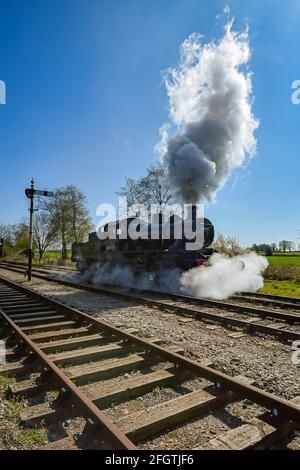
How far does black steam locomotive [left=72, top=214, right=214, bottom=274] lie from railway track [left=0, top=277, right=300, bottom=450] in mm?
6064

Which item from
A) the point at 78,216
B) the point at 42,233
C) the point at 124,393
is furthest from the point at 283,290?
the point at 42,233

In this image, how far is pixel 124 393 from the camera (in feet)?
10.3

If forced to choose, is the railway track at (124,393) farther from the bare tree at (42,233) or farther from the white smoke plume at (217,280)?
the bare tree at (42,233)

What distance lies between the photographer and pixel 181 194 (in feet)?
42.2

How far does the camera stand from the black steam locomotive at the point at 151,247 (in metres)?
10.9

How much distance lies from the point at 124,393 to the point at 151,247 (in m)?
8.93

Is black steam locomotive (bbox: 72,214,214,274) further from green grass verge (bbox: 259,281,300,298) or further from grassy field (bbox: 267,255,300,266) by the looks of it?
grassy field (bbox: 267,255,300,266)

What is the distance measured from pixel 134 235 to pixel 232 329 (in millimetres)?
7307

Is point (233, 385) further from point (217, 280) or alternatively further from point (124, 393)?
point (217, 280)

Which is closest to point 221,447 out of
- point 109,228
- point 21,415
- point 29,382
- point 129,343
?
point 21,415

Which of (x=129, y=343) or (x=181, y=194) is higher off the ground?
(x=181, y=194)

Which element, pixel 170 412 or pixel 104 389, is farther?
pixel 104 389

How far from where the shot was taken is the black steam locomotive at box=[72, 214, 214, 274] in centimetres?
1095
